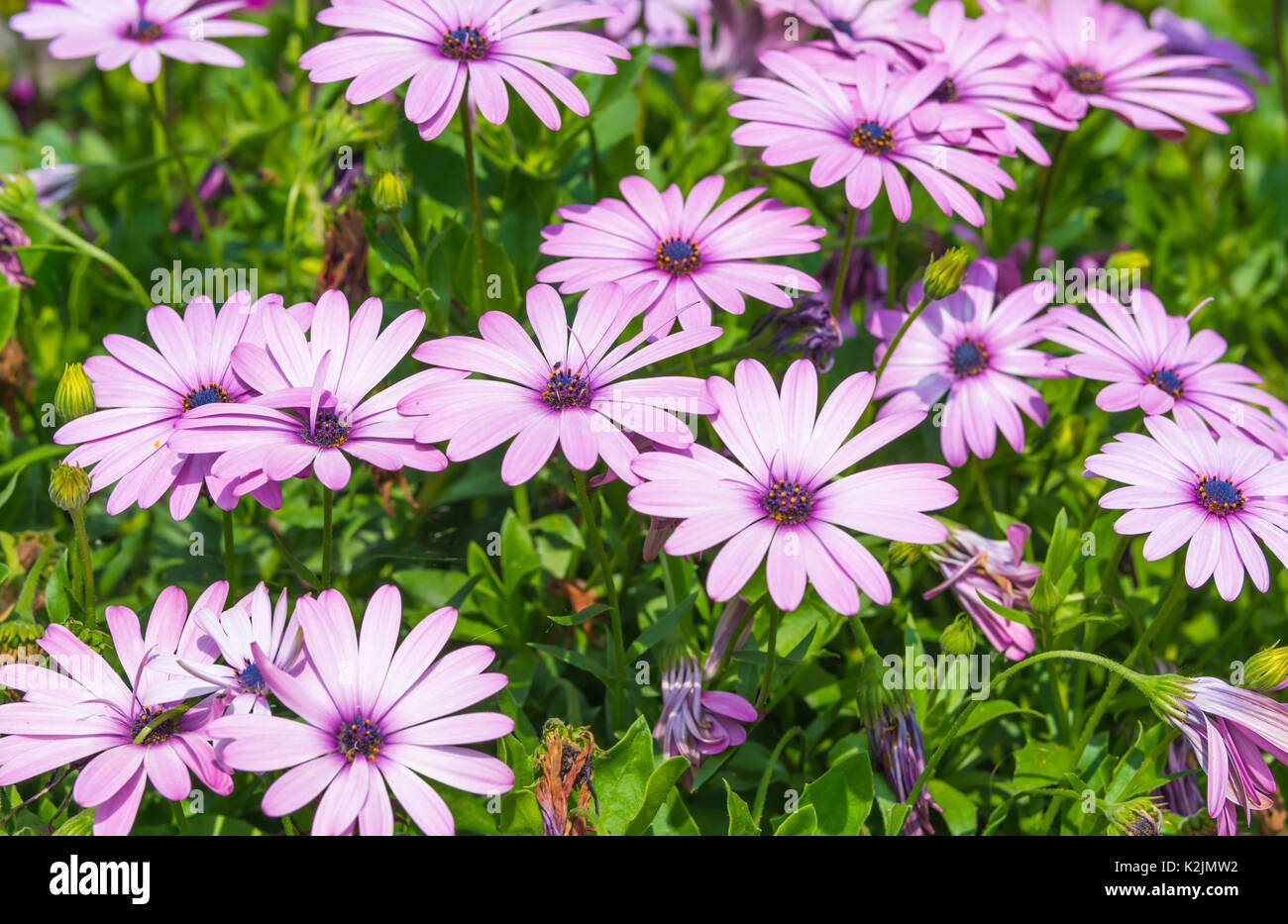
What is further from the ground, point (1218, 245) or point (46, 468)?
point (1218, 245)

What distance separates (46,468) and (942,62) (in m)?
1.41

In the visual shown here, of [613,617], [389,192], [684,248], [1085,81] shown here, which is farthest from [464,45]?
[1085,81]

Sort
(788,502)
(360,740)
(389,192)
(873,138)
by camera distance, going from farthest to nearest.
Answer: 1. (873,138)
2. (389,192)
3. (788,502)
4. (360,740)

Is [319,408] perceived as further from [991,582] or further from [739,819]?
[991,582]

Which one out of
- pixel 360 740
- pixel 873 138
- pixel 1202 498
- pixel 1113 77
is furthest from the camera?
pixel 1113 77

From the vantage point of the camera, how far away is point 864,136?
1465mm

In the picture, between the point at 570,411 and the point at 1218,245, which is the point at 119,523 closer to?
the point at 570,411

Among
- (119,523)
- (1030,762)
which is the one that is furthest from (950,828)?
(119,523)

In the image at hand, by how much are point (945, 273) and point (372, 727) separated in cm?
77

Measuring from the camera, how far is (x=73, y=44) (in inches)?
60.7

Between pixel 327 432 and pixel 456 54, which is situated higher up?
pixel 456 54

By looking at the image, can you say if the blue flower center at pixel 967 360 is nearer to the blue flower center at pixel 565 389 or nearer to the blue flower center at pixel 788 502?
the blue flower center at pixel 788 502

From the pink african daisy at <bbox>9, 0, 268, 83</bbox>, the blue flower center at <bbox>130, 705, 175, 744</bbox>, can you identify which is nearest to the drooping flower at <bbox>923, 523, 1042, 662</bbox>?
the blue flower center at <bbox>130, 705, 175, 744</bbox>

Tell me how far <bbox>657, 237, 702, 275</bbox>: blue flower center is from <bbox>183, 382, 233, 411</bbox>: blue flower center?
1.68 feet
